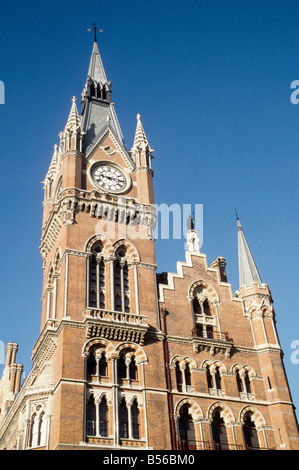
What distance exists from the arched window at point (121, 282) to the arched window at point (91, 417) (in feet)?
23.9

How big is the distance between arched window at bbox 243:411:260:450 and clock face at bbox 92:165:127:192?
20404 millimetres

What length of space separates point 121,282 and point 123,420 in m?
10.4

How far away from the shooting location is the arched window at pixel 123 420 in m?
38.0

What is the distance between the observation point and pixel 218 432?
1628 inches

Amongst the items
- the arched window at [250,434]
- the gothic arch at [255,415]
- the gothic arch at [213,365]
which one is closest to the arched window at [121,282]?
the gothic arch at [213,365]

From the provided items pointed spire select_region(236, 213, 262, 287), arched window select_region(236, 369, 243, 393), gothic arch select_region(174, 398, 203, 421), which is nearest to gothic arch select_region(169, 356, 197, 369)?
gothic arch select_region(174, 398, 203, 421)

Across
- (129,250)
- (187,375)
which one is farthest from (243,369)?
(129,250)

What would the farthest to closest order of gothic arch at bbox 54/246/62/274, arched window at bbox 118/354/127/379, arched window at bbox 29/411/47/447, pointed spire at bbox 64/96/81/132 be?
pointed spire at bbox 64/96/81/132 → gothic arch at bbox 54/246/62/274 → arched window at bbox 118/354/127/379 → arched window at bbox 29/411/47/447

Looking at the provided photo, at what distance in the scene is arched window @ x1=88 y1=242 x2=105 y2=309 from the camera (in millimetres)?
43156

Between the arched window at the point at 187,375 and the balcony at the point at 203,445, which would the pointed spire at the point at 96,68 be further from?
the balcony at the point at 203,445

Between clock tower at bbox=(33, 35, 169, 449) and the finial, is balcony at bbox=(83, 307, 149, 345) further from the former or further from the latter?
the finial

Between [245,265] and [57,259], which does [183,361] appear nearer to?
[245,265]

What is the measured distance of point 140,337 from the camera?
41.6 meters
